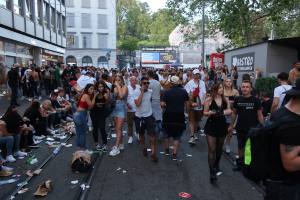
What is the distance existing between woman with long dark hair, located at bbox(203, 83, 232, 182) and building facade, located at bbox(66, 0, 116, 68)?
60.2 m

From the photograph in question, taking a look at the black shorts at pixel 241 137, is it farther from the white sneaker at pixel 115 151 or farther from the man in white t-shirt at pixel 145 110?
the white sneaker at pixel 115 151

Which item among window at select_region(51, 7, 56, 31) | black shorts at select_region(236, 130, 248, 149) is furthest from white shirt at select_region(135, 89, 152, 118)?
window at select_region(51, 7, 56, 31)

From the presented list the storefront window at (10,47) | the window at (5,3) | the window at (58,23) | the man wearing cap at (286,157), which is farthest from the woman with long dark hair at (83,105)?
the window at (58,23)

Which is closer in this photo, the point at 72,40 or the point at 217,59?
the point at 217,59

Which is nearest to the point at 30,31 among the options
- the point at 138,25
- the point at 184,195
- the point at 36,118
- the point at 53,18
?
the point at 53,18

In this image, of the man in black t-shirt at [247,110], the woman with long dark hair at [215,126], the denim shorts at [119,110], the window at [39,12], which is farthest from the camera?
the window at [39,12]

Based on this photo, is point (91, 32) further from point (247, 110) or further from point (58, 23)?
point (247, 110)

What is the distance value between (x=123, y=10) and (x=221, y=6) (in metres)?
63.7

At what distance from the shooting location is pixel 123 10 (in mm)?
86125

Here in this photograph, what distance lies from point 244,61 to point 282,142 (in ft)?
60.8

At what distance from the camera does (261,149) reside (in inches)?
120

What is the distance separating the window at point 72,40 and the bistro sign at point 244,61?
47197mm

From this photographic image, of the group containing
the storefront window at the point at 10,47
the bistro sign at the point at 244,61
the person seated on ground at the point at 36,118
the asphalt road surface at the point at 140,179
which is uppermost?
the storefront window at the point at 10,47

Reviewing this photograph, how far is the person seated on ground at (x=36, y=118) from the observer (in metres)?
10.4
